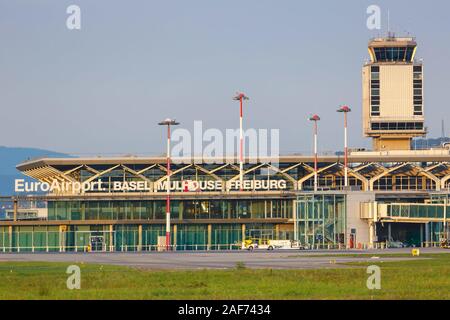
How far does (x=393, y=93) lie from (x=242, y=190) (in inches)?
1244

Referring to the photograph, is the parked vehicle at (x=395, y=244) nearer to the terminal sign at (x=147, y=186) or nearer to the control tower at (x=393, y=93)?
the terminal sign at (x=147, y=186)

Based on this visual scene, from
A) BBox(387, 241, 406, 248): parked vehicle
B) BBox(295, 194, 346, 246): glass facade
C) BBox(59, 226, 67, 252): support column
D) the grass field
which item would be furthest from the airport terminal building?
the grass field

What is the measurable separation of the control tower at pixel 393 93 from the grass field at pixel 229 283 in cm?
9682

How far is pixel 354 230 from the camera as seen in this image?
509 ft

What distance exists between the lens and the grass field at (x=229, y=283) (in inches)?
2389

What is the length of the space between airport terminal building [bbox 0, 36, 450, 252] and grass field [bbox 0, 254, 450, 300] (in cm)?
7618

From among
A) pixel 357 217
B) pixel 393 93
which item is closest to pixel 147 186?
pixel 357 217

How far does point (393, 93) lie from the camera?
185 meters

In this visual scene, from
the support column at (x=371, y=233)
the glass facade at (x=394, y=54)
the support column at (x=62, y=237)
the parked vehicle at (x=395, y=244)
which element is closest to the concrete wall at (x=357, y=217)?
the support column at (x=371, y=233)

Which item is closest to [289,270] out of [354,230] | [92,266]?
[92,266]

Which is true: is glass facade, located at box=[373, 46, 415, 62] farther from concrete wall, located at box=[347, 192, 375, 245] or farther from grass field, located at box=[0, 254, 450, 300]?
grass field, located at box=[0, 254, 450, 300]

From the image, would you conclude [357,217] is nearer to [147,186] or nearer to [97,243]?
[147,186]
